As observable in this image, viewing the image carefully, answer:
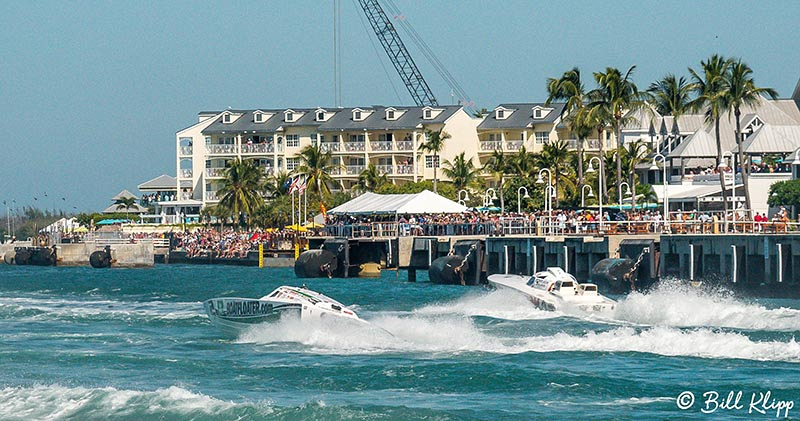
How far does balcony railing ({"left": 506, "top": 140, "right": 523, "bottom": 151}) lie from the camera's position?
130m

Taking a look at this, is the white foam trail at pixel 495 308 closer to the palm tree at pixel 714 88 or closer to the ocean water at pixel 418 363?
the ocean water at pixel 418 363

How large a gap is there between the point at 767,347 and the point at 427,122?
99206 mm

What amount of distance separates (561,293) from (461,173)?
7819 centimetres

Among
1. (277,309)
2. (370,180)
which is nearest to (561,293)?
(277,309)

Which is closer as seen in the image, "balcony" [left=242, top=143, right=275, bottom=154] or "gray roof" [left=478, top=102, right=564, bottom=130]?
"gray roof" [left=478, top=102, right=564, bottom=130]

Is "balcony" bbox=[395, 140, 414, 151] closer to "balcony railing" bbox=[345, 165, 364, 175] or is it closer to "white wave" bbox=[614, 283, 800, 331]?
"balcony railing" bbox=[345, 165, 364, 175]

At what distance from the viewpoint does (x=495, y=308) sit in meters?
47.6

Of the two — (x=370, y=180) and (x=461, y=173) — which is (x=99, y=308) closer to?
(x=461, y=173)

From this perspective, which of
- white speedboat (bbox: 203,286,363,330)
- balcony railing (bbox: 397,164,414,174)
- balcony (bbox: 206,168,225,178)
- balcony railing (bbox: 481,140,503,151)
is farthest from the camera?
balcony (bbox: 206,168,225,178)

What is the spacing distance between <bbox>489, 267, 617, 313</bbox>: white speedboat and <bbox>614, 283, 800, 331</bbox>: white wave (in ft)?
2.57

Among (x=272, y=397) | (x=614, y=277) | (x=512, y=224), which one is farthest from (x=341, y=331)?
(x=512, y=224)

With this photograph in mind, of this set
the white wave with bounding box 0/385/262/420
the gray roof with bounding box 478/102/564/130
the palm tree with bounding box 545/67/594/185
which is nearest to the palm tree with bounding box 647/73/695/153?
the palm tree with bounding box 545/67/594/185

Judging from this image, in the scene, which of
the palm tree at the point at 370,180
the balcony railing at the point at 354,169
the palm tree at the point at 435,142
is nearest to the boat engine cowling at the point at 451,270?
the palm tree at the point at 435,142

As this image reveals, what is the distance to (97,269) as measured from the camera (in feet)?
345
